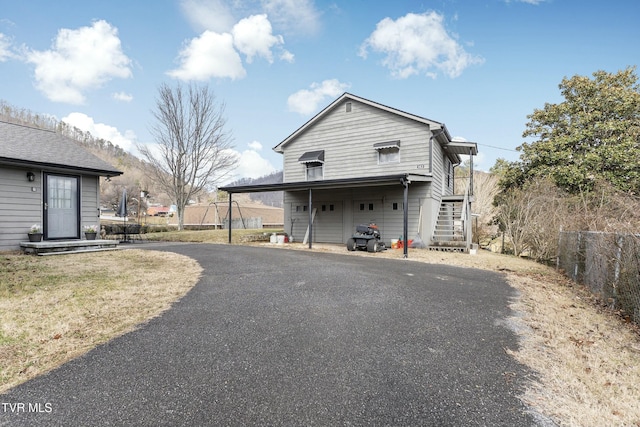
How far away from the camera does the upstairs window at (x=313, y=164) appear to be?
15281 mm

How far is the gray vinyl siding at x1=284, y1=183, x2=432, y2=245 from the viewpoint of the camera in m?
13.2

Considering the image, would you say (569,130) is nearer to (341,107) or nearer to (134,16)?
(341,107)

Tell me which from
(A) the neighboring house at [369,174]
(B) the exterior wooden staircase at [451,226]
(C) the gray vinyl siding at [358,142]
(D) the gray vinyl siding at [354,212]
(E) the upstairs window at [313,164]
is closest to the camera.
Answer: (B) the exterior wooden staircase at [451,226]

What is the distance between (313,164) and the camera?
15883 millimetres

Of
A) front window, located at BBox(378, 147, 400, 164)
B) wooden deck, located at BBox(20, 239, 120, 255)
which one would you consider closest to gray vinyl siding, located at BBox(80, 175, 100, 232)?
wooden deck, located at BBox(20, 239, 120, 255)

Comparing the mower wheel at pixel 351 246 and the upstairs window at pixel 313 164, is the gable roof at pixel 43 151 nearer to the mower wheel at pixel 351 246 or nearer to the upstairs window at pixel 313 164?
the upstairs window at pixel 313 164

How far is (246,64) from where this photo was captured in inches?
776

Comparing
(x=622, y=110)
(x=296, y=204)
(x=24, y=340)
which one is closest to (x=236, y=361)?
(x=24, y=340)

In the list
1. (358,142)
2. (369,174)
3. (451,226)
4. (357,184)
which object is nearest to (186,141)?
(358,142)

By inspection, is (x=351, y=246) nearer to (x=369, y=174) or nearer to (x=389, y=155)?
(x=369, y=174)

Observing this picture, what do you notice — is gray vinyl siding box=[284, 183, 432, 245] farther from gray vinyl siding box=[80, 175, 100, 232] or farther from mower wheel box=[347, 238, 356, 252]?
gray vinyl siding box=[80, 175, 100, 232]

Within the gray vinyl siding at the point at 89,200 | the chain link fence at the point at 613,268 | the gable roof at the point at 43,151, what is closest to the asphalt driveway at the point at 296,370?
the chain link fence at the point at 613,268

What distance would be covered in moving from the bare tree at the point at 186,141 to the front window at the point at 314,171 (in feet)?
36.1

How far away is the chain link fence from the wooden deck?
43.0 feet
